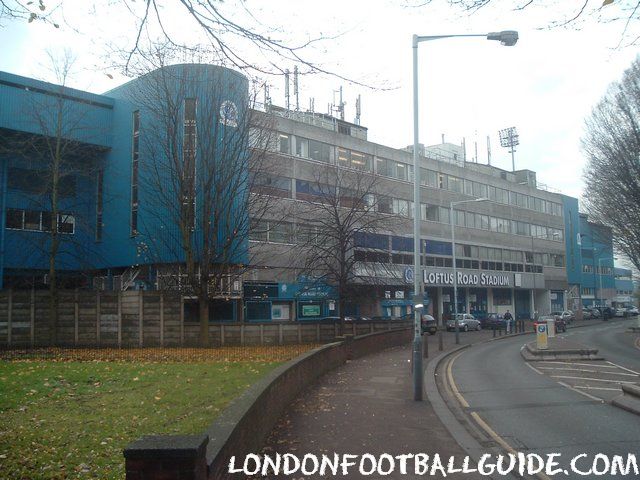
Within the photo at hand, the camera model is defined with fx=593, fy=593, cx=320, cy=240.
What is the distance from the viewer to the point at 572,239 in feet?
257

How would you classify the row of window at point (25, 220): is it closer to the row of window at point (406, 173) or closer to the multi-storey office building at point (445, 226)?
the multi-storey office building at point (445, 226)

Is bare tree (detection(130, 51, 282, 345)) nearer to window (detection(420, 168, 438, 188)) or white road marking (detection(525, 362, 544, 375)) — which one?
white road marking (detection(525, 362, 544, 375))

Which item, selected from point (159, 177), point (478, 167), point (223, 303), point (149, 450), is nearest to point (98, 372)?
point (149, 450)

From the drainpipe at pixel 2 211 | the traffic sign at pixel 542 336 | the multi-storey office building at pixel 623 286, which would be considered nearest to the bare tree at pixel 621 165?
the traffic sign at pixel 542 336

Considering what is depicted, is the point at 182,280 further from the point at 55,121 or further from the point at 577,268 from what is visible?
the point at 577,268

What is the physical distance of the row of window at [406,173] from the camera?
1716 inches

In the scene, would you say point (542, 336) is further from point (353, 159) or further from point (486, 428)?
point (353, 159)

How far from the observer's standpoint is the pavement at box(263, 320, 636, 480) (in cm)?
815

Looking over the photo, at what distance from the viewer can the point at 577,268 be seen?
262ft

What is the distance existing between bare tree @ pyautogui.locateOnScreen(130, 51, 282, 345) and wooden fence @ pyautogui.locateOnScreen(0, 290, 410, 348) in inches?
47.5

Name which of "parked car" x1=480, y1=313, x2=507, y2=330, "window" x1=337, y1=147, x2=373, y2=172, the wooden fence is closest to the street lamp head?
the wooden fence

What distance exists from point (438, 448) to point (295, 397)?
4.28 metres

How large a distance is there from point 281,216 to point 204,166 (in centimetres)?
1467

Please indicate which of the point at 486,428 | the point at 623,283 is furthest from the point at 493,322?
the point at 623,283
